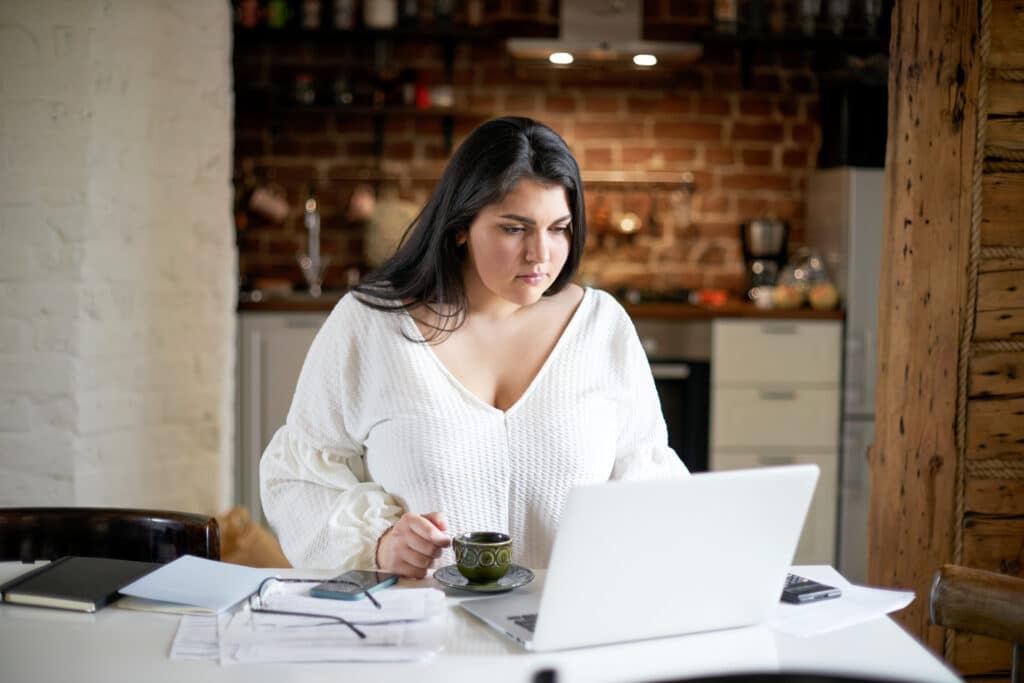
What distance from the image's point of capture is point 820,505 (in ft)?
12.9

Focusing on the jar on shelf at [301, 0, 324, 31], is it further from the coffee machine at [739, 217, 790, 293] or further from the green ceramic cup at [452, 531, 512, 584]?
the green ceramic cup at [452, 531, 512, 584]

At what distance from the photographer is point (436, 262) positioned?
1.79 m

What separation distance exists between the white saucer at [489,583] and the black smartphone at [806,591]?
0.33 m

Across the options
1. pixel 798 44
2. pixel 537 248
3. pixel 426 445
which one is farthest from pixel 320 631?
pixel 798 44

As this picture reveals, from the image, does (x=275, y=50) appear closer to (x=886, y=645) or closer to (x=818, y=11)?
(x=818, y=11)

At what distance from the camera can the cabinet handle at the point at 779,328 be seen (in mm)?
3920

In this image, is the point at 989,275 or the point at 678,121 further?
the point at 678,121

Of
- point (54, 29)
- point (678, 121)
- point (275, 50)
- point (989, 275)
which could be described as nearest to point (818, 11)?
point (678, 121)

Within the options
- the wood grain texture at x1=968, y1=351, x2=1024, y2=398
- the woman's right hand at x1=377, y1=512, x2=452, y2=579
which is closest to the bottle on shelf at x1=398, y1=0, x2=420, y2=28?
the wood grain texture at x1=968, y1=351, x2=1024, y2=398

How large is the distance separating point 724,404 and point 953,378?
1868 mm

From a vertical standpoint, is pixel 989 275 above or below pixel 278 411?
above

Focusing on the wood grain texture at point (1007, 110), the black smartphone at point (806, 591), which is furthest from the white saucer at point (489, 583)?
the wood grain texture at point (1007, 110)

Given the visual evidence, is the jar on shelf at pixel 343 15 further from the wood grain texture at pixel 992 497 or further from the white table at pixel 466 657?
the white table at pixel 466 657

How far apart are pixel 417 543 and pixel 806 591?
518 millimetres
